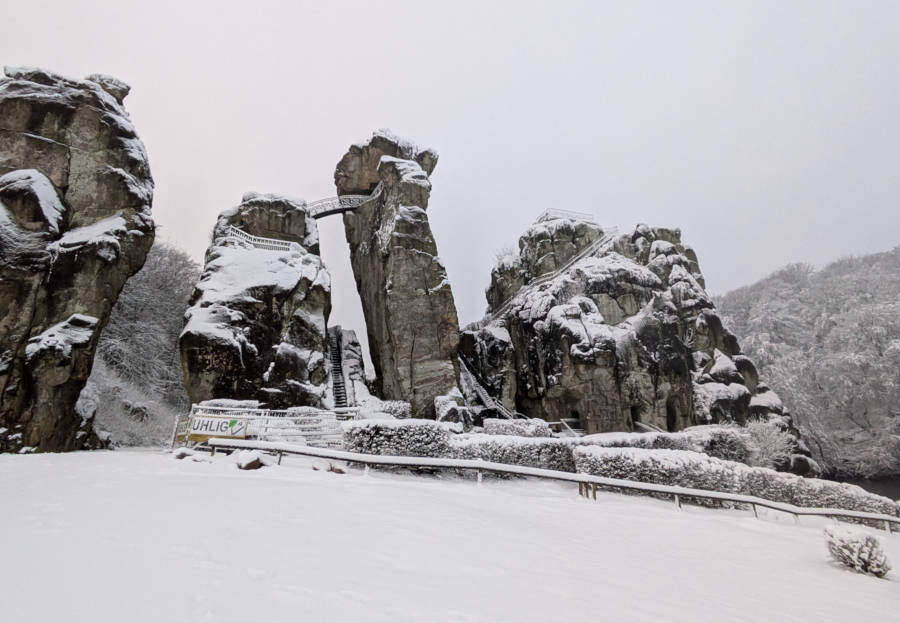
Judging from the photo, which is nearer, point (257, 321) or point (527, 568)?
point (527, 568)

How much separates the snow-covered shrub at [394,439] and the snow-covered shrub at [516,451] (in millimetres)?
601

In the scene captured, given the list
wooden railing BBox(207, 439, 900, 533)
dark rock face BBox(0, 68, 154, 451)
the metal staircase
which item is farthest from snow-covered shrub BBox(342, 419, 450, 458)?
dark rock face BBox(0, 68, 154, 451)

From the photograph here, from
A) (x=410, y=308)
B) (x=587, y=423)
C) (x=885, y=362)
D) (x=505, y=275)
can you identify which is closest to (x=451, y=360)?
(x=410, y=308)

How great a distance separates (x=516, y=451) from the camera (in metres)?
12.5

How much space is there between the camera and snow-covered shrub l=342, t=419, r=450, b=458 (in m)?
11.8

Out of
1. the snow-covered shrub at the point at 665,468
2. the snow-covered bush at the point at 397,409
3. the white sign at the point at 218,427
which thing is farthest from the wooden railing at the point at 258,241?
the snow-covered shrub at the point at 665,468

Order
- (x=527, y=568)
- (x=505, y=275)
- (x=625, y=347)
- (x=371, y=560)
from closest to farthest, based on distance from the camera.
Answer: (x=371, y=560) < (x=527, y=568) < (x=625, y=347) < (x=505, y=275)

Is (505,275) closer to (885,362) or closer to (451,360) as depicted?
(451,360)

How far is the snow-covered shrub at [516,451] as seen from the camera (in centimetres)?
1233

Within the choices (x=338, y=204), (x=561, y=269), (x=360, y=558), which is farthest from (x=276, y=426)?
(x=561, y=269)

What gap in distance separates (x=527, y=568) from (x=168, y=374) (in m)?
30.7

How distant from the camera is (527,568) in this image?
4.46 meters

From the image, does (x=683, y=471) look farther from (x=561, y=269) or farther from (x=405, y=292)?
(x=561, y=269)

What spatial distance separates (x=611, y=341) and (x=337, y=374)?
758 inches
